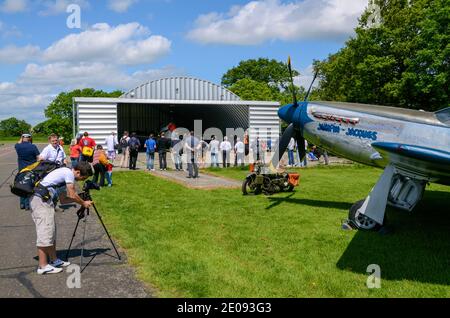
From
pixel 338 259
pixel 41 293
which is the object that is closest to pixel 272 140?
pixel 338 259

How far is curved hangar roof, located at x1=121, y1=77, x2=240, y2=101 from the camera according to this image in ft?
92.8

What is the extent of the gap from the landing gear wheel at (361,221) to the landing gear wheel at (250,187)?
452 centimetres

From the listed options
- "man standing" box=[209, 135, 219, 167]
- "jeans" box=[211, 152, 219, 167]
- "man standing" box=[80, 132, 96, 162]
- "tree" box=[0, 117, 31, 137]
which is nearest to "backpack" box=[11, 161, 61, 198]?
"man standing" box=[80, 132, 96, 162]

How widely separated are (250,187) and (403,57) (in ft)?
81.5

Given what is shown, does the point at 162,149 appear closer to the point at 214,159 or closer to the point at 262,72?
the point at 214,159

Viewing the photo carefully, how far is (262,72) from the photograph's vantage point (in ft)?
277

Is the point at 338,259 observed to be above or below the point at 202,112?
below

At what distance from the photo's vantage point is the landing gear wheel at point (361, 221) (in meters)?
7.91

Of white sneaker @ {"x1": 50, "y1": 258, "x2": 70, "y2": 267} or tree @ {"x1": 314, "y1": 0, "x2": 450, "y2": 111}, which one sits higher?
tree @ {"x1": 314, "y1": 0, "x2": 450, "y2": 111}

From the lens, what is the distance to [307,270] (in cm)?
577

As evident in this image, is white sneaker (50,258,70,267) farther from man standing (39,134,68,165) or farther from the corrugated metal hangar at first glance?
the corrugated metal hangar

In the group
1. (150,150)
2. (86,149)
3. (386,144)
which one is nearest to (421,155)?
(386,144)

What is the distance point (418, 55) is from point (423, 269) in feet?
88.8
